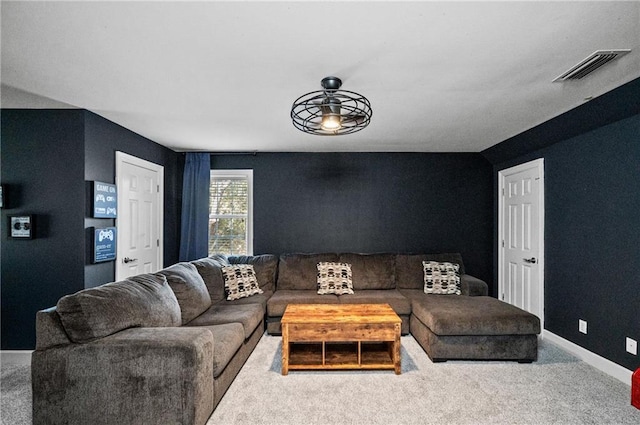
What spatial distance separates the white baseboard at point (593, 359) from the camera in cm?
284

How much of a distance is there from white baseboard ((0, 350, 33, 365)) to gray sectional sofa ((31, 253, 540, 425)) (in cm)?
150

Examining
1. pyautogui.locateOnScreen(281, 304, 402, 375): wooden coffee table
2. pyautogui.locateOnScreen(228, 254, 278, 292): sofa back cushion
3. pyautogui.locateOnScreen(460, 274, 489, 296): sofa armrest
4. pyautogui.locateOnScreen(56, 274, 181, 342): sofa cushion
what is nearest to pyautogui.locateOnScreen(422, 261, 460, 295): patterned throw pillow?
pyautogui.locateOnScreen(460, 274, 489, 296): sofa armrest

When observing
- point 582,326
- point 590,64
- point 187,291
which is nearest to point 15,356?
point 187,291

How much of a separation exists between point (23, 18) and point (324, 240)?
3985 mm

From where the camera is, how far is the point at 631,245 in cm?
284

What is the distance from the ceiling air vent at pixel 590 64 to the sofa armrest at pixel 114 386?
3.03 metres

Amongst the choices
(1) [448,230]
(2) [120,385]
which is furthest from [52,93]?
(1) [448,230]

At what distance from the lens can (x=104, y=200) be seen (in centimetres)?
343

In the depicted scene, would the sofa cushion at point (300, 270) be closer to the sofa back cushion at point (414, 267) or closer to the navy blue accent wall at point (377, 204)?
the navy blue accent wall at point (377, 204)

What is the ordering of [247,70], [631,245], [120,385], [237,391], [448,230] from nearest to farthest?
[120,385]
[247,70]
[237,391]
[631,245]
[448,230]

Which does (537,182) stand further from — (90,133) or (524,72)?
(90,133)

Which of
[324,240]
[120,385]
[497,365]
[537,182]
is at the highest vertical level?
[537,182]

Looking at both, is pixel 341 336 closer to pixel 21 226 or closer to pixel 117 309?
pixel 117 309

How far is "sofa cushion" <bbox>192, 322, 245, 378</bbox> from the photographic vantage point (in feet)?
7.82
